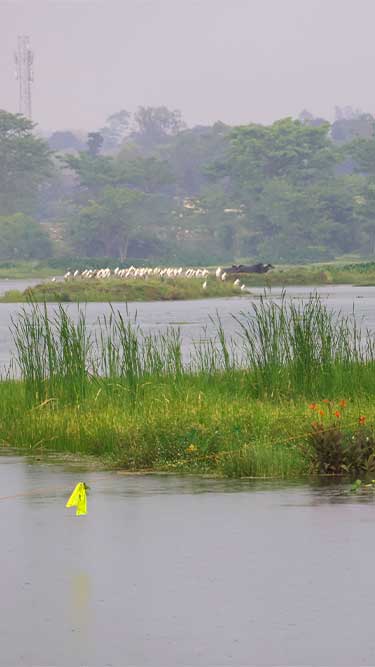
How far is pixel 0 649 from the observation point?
8586 mm

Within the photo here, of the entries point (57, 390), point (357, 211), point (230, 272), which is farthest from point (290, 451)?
point (357, 211)

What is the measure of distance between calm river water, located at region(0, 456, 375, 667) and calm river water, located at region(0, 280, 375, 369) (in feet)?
89.2

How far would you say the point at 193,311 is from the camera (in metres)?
74.7

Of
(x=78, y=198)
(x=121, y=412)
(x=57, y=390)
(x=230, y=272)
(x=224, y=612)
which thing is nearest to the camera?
(x=224, y=612)

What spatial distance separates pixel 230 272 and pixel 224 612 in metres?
98.2

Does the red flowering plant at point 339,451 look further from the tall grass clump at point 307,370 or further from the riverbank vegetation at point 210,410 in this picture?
the tall grass clump at point 307,370

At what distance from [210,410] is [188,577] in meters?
7.33

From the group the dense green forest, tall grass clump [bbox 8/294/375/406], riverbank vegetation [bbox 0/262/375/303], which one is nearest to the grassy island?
riverbank vegetation [bbox 0/262/375/303]

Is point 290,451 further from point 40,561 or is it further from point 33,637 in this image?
point 33,637

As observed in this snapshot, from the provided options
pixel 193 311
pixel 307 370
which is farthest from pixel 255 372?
pixel 193 311

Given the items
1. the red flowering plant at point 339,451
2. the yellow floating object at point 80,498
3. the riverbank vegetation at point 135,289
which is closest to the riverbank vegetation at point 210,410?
the red flowering plant at point 339,451

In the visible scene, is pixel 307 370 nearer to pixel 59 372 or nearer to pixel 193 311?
pixel 59 372

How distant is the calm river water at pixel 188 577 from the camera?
28.1 feet

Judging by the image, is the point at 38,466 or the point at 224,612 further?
the point at 38,466
